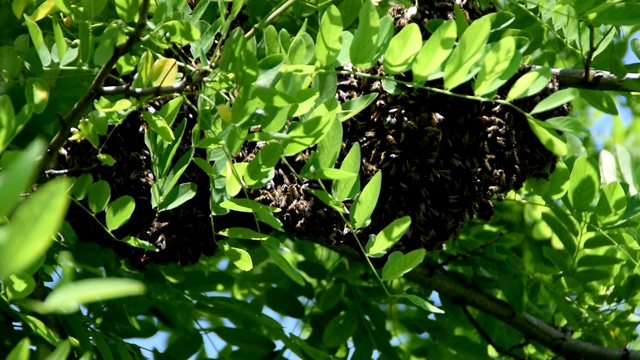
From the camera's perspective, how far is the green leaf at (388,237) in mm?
1002

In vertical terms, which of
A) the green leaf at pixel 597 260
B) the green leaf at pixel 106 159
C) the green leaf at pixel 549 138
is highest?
the green leaf at pixel 549 138

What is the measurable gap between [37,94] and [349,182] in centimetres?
33

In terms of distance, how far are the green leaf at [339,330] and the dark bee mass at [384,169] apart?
354 mm

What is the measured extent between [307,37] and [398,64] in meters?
0.10

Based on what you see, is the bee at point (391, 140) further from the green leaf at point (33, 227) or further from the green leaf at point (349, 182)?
the green leaf at point (33, 227)

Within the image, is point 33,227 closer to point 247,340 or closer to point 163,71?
point 163,71

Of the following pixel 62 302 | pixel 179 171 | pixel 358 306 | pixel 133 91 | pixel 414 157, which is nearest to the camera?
pixel 62 302

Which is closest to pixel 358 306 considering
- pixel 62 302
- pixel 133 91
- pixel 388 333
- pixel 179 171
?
pixel 388 333

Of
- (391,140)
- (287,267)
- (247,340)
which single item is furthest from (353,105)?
(247,340)

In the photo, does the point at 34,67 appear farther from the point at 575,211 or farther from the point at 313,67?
the point at 575,211

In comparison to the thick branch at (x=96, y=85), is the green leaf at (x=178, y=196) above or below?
below

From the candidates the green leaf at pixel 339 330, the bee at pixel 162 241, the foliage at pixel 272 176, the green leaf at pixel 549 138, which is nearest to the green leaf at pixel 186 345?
the foliage at pixel 272 176

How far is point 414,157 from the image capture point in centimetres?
111

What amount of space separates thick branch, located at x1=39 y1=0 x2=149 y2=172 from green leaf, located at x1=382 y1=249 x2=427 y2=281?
14.1 inches
